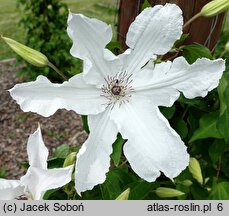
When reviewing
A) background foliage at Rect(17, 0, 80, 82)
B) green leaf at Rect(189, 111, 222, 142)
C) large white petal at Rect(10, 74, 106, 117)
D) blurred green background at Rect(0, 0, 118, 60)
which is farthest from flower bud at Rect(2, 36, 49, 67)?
blurred green background at Rect(0, 0, 118, 60)

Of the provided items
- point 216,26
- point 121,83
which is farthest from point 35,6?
point 121,83

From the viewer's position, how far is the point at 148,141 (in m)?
0.79

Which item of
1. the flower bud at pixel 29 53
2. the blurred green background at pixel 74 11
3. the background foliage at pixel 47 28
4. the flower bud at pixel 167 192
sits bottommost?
the flower bud at pixel 167 192

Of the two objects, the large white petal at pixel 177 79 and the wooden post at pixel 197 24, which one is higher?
the wooden post at pixel 197 24

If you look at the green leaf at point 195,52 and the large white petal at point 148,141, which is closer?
the large white petal at point 148,141

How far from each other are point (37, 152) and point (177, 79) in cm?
29

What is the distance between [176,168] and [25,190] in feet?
0.92

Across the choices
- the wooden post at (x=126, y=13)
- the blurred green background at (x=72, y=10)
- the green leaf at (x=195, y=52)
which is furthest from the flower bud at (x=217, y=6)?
the blurred green background at (x=72, y=10)

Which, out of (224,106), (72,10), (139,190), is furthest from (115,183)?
(72,10)

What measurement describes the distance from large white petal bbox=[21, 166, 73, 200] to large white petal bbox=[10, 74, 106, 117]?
0.10 metres

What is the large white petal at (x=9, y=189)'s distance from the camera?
838 mm

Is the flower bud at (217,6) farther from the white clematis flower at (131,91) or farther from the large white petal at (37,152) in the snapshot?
the large white petal at (37,152)

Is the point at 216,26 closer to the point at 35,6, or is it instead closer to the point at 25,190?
the point at 25,190

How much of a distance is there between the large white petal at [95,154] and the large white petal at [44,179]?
34mm
